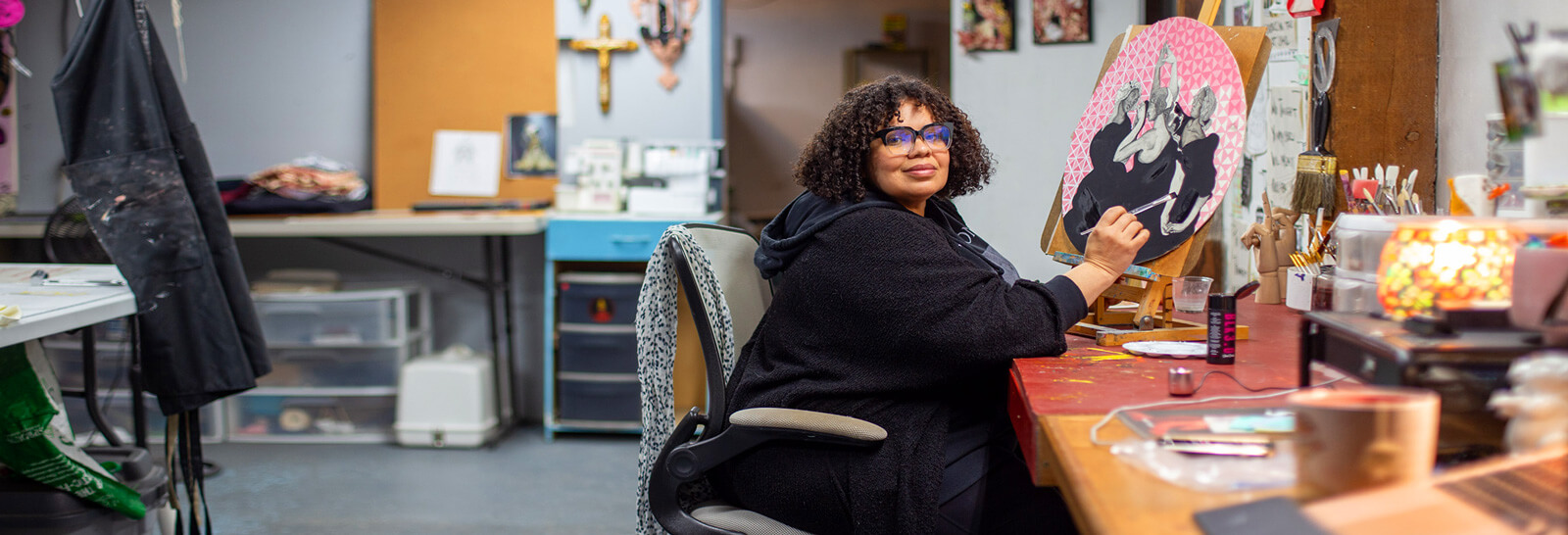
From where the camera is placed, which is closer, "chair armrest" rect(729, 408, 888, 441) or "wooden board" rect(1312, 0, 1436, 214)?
"chair armrest" rect(729, 408, 888, 441)

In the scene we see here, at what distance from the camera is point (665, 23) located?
409cm

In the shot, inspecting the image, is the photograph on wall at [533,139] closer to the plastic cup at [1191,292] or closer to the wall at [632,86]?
the wall at [632,86]

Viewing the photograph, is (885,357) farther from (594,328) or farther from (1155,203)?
(594,328)

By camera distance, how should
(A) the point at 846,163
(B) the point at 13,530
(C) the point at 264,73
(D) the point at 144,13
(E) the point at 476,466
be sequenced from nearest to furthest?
(A) the point at 846,163 → (B) the point at 13,530 → (D) the point at 144,13 → (E) the point at 476,466 → (C) the point at 264,73

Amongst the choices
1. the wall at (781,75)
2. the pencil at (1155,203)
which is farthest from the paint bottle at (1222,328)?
the wall at (781,75)

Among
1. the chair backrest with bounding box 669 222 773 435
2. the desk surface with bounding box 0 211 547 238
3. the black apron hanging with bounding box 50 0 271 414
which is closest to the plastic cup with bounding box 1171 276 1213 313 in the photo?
the chair backrest with bounding box 669 222 773 435

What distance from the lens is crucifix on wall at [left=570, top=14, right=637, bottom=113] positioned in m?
4.09

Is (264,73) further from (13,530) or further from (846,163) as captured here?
(846,163)

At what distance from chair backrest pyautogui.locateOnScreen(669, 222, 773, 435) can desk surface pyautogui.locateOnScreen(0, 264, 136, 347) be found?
108cm

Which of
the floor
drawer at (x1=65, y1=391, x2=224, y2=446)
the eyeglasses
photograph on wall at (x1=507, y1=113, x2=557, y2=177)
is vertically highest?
photograph on wall at (x1=507, y1=113, x2=557, y2=177)

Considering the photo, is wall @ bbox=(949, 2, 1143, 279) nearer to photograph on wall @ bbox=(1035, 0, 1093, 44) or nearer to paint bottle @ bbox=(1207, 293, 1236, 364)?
photograph on wall @ bbox=(1035, 0, 1093, 44)

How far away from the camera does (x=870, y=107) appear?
1.82 meters

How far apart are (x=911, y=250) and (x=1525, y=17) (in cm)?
98

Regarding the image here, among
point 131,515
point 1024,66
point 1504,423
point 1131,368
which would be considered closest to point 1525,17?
point 1131,368
